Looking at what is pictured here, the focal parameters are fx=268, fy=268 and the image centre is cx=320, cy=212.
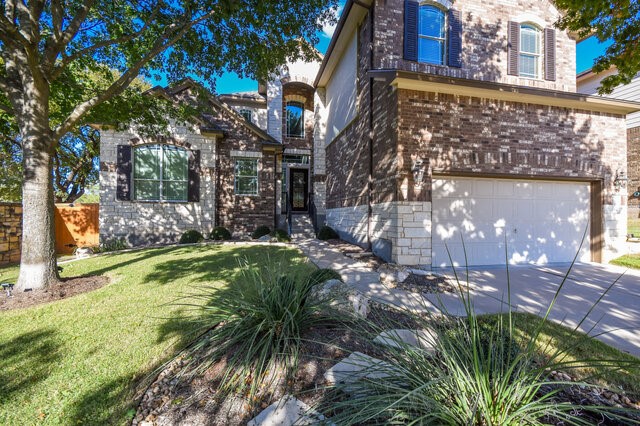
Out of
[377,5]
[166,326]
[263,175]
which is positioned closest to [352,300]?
[166,326]

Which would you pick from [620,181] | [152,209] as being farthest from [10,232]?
[620,181]

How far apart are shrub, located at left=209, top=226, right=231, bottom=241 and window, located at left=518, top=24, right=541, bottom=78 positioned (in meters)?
11.3

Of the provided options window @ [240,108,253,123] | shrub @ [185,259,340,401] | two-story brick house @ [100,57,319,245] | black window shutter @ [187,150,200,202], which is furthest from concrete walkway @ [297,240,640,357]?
window @ [240,108,253,123]

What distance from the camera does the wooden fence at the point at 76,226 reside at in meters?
10.3

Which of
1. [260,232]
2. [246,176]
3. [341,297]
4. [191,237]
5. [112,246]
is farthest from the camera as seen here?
[246,176]

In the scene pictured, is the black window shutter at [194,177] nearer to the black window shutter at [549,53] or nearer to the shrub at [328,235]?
the shrub at [328,235]

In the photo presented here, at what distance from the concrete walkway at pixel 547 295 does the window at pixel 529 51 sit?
5.90 meters

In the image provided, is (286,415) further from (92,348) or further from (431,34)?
(431,34)

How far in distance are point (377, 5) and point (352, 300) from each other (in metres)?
7.70

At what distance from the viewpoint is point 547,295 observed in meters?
4.43

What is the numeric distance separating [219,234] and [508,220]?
9.42 metres

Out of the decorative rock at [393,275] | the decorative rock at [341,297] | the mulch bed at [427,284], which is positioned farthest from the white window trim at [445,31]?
the decorative rock at [341,297]

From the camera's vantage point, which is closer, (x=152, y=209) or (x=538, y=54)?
(x=538, y=54)

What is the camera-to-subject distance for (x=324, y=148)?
13531 mm
